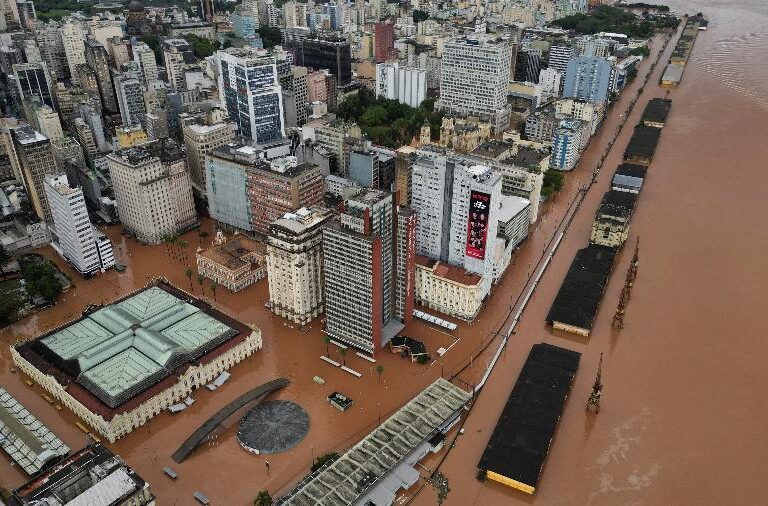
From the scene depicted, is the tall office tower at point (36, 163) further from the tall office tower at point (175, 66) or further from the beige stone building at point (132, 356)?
the tall office tower at point (175, 66)

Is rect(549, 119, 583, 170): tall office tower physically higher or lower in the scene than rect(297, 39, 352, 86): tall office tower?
lower

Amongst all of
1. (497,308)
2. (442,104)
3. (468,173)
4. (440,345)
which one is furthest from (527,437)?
(442,104)

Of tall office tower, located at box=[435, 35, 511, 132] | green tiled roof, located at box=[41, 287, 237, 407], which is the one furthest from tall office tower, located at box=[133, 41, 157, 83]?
green tiled roof, located at box=[41, 287, 237, 407]

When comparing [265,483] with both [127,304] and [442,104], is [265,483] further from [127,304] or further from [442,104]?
[442,104]

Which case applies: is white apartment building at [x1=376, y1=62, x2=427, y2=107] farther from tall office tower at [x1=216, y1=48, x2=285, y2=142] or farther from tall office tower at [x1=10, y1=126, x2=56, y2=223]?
tall office tower at [x1=10, y1=126, x2=56, y2=223]

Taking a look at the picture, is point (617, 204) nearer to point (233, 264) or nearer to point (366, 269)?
point (366, 269)

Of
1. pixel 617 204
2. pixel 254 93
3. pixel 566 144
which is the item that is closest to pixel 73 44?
pixel 254 93
